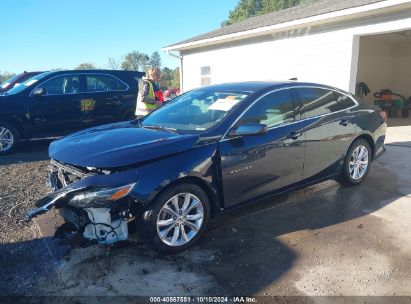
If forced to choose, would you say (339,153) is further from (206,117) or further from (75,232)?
(75,232)

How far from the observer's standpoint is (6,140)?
7.85 metres

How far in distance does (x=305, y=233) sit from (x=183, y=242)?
A: 1.35m

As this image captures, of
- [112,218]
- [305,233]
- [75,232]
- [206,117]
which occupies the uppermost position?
[206,117]

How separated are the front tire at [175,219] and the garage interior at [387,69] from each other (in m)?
11.8

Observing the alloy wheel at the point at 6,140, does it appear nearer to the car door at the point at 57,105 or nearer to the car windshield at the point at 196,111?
the car door at the point at 57,105

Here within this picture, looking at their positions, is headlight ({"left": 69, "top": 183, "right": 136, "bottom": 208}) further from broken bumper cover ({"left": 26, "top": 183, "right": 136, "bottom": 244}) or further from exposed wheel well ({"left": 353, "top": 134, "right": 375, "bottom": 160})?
exposed wheel well ({"left": 353, "top": 134, "right": 375, "bottom": 160})

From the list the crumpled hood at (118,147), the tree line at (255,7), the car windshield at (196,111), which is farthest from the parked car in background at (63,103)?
the tree line at (255,7)

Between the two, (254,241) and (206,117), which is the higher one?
(206,117)

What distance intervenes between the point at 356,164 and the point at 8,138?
6.78m

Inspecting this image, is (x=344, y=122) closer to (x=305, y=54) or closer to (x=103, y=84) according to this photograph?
(x=103, y=84)

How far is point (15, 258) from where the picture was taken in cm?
356

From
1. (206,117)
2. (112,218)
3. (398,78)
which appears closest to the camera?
(112,218)

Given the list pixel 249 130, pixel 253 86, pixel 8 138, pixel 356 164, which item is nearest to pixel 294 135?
pixel 253 86

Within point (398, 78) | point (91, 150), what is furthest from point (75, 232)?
point (398, 78)
